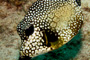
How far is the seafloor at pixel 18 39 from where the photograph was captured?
1.88m

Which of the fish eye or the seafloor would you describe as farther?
the seafloor

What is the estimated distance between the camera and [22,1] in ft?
8.55

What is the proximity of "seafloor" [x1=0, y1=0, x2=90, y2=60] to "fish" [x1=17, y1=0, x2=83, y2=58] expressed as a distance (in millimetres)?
736

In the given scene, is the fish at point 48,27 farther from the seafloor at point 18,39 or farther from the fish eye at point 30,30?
the seafloor at point 18,39

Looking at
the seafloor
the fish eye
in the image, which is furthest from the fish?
the seafloor

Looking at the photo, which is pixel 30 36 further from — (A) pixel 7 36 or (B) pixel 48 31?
(A) pixel 7 36

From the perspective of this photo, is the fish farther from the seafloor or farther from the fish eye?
the seafloor

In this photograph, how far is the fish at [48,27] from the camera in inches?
45.2

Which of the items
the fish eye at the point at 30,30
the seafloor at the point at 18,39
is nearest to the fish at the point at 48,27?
the fish eye at the point at 30,30

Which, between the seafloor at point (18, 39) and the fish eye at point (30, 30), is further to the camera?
the seafloor at point (18, 39)

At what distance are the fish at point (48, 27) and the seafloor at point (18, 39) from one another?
736 mm

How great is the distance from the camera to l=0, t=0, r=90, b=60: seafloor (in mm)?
1878

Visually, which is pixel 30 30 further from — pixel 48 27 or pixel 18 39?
pixel 18 39

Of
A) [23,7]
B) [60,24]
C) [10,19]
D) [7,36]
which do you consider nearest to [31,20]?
[60,24]
